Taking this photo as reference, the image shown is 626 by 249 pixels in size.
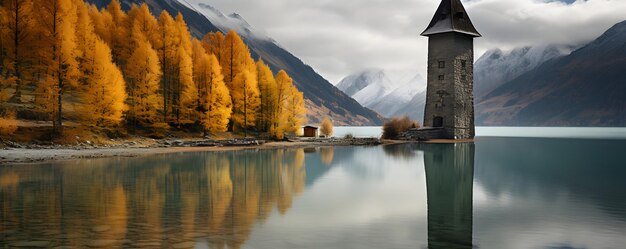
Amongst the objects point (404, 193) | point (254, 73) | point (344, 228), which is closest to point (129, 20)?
point (254, 73)

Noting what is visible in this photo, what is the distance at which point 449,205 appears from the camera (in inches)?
771

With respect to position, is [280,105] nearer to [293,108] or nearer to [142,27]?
[293,108]

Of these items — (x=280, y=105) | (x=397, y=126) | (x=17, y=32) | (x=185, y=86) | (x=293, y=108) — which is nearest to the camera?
(x=17, y=32)

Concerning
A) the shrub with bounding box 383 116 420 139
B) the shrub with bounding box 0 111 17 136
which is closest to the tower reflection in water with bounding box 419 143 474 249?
the shrub with bounding box 0 111 17 136

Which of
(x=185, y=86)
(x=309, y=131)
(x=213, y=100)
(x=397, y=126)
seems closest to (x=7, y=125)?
(x=185, y=86)

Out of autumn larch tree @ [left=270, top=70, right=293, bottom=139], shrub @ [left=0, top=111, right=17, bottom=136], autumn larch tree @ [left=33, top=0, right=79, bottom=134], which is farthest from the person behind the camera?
autumn larch tree @ [left=270, top=70, right=293, bottom=139]

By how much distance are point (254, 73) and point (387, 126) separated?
85.7ft

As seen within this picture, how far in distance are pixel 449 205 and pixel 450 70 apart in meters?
59.4

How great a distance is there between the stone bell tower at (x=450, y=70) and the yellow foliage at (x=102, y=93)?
1864 inches

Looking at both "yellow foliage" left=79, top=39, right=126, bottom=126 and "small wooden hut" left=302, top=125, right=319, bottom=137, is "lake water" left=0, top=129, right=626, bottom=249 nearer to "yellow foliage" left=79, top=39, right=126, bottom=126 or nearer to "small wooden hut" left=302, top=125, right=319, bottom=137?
"yellow foliage" left=79, top=39, right=126, bottom=126

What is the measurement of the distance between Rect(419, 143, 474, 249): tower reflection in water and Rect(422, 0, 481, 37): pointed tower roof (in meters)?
43.8

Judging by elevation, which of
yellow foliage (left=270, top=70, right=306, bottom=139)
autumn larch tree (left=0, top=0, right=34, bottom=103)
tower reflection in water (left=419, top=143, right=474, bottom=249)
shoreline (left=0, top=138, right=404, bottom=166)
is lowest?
tower reflection in water (left=419, top=143, right=474, bottom=249)

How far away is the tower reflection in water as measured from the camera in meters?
→ 13.7

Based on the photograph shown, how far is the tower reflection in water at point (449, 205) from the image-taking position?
13.7 metres
